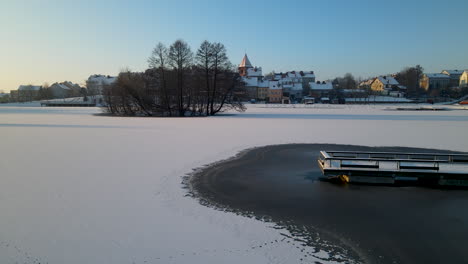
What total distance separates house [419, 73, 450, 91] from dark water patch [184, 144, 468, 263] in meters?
157

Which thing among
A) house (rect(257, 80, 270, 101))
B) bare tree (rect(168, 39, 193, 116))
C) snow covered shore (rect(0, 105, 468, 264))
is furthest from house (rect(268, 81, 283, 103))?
snow covered shore (rect(0, 105, 468, 264))

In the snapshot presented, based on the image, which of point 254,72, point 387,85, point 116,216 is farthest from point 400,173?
point 254,72

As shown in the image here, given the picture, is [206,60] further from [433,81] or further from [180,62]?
[433,81]

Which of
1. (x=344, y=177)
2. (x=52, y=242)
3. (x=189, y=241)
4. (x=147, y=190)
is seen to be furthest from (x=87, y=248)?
(x=344, y=177)

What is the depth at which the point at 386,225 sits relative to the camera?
26.1 ft

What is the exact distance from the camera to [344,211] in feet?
29.3

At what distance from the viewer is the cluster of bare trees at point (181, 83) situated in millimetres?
55281

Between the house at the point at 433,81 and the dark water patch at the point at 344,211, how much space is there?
157m

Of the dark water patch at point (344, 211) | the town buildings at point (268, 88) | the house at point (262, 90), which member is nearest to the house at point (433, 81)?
the town buildings at point (268, 88)

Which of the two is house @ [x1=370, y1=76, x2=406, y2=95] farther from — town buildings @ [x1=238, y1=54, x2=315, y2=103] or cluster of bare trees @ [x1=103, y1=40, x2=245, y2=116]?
cluster of bare trees @ [x1=103, y1=40, x2=245, y2=116]

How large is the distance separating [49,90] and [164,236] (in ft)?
535

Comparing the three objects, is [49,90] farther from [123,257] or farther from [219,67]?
[123,257]

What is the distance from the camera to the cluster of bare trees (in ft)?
Answer: 181

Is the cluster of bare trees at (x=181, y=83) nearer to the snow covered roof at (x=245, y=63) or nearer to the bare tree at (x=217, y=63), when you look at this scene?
the bare tree at (x=217, y=63)
